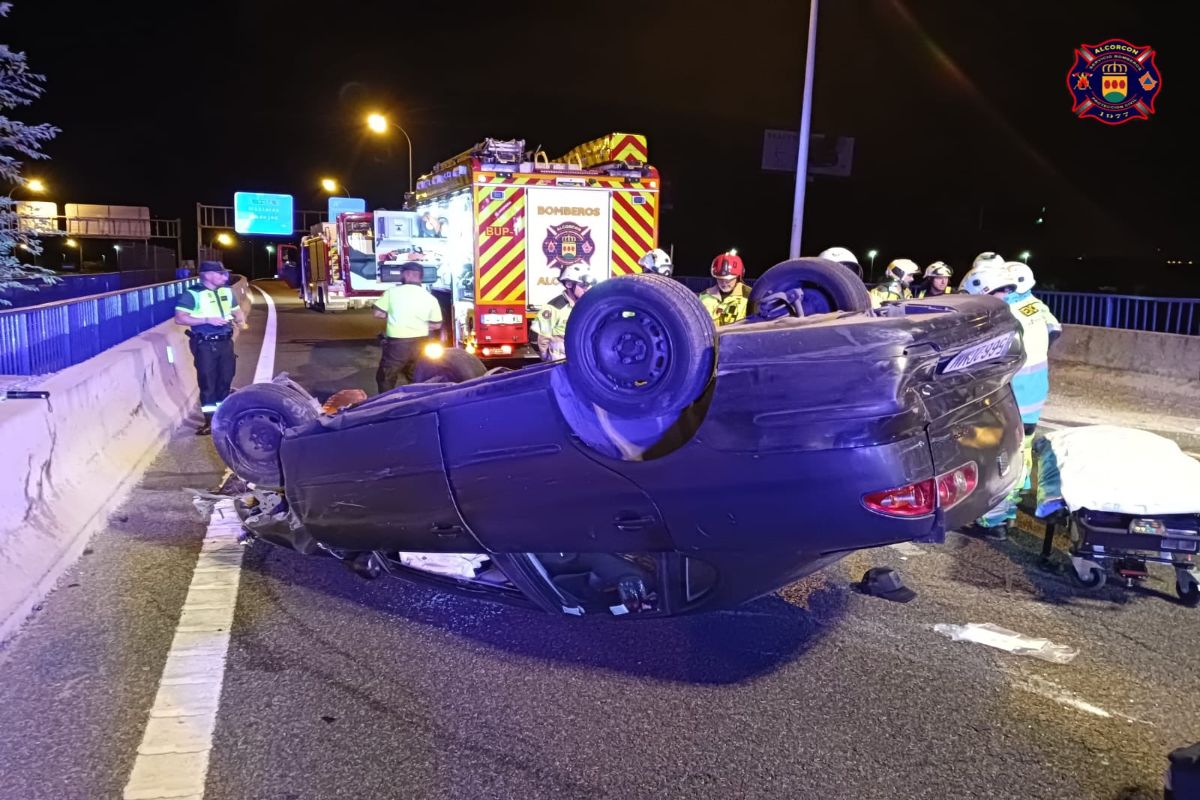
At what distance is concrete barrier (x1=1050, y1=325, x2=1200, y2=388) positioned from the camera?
10391 millimetres

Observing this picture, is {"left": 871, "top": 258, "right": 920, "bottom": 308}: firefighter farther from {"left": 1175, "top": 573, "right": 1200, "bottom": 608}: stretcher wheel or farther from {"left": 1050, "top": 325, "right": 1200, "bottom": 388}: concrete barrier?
{"left": 1175, "top": 573, "right": 1200, "bottom": 608}: stretcher wheel

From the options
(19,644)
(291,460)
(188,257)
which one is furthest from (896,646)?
(188,257)

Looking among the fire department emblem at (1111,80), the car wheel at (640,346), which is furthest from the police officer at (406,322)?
the fire department emblem at (1111,80)

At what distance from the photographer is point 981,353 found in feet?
11.4

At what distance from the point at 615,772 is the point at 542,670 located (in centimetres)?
78

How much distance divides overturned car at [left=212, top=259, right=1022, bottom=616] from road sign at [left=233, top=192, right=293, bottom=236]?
63.8 metres

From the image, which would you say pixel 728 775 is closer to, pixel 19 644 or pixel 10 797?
pixel 10 797

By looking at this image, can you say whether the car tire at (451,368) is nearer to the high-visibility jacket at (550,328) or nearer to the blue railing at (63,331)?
the high-visibility jacket at (550,328)

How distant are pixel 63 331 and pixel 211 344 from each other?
1.19 metres

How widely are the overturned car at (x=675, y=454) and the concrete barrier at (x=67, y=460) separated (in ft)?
4.02

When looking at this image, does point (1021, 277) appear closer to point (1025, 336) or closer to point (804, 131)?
point (1025, 336)

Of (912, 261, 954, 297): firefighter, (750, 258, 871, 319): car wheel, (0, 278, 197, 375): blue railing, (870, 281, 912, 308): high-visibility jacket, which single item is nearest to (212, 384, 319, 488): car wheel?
(750, 258, 871, 319): car wheel

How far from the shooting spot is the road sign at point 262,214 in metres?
63.2

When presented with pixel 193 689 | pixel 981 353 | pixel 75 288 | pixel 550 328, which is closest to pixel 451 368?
pixel 550 328
